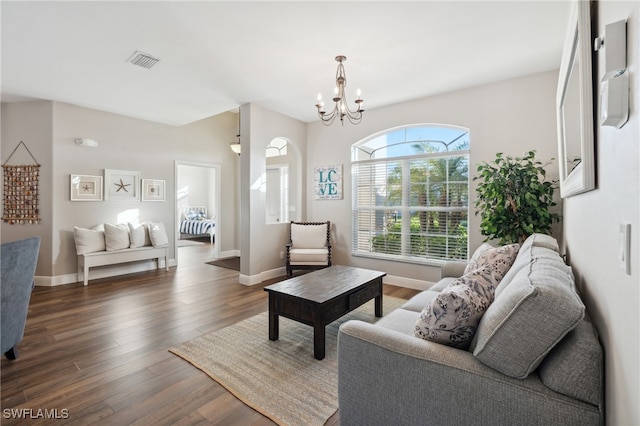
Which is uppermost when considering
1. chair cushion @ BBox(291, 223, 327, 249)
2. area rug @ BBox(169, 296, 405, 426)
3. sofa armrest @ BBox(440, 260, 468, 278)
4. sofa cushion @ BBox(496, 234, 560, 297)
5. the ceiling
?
the ceiling

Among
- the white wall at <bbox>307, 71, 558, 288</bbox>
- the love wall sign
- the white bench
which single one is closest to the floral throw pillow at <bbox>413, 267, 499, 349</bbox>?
the white wall at <bbox>307, 71, 558, 288</bbox>

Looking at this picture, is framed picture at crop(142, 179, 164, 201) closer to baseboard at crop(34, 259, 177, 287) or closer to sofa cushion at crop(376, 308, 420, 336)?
baseboard at crop(34, 259, 177, 287)

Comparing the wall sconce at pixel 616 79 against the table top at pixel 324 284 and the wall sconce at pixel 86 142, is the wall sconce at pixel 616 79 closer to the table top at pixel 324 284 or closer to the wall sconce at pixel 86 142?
the table top at pixel 324 284

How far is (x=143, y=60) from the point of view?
3.13 m

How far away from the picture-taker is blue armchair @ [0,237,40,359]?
1.99m

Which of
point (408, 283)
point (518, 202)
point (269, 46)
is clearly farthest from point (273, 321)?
point (518, 202)

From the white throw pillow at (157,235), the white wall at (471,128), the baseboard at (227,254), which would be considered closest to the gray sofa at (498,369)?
the white wall at (471,128)

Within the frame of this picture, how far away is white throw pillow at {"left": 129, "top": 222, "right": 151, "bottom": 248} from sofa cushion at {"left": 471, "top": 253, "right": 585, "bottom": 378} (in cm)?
531

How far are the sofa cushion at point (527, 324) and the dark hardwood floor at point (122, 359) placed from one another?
1.08m

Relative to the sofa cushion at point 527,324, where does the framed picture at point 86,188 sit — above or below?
above

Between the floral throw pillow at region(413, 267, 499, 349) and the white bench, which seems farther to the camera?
the white bench

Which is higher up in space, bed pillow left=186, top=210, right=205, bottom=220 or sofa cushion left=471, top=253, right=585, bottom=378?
bed pillow left=186, top=210, right=205, bottom=220

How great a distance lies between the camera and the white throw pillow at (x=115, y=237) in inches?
186

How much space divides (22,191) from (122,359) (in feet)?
12.7
